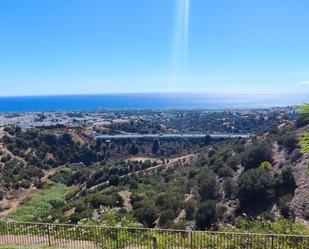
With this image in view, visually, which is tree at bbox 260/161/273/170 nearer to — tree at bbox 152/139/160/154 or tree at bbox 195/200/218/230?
tree at bbox 195/200/218/230

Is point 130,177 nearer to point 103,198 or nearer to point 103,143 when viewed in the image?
point 103,198

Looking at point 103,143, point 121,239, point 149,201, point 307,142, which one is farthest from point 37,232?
point 103,143

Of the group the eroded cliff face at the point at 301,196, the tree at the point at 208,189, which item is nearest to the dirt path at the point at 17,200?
the tree at the point at 208,189

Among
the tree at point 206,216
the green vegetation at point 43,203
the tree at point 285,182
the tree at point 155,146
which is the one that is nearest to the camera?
the tree at point 206,216

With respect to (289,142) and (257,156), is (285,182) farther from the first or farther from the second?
(289,142)

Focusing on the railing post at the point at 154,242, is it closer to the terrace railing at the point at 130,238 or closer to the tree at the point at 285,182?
the terrace railing at the point at 130,238

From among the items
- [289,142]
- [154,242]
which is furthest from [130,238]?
[289,142]
